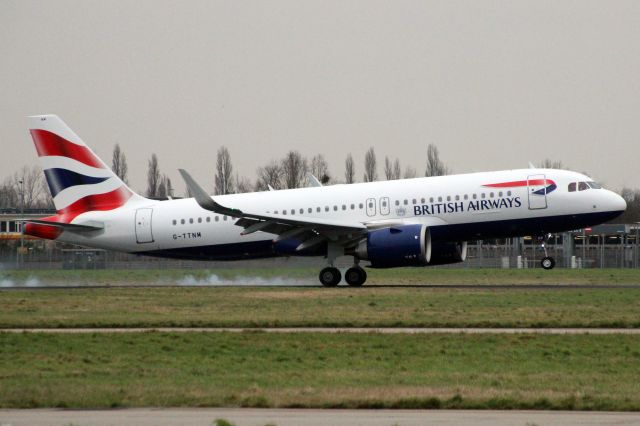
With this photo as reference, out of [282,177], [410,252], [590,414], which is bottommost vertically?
[590,414]

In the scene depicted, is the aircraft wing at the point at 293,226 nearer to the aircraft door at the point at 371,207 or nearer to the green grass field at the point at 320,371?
the aircraft door at the point at 371,207

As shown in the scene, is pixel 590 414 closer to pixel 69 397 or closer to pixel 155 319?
pixel 69 397

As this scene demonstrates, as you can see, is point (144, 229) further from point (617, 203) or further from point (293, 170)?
point (293, 170)

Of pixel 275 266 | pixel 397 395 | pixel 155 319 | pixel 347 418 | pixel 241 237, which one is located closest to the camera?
pixel 347 418

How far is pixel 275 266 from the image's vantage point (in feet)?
218

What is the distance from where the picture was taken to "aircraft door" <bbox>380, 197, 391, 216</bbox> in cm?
4378

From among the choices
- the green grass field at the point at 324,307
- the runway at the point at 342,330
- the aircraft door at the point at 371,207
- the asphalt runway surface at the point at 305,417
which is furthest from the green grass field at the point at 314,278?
the asphalt runway surface at the point at 305,417

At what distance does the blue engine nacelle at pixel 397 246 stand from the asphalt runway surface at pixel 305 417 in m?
27.0

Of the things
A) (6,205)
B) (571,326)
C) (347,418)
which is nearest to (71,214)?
(571,326)

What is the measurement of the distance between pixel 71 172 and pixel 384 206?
1333cm

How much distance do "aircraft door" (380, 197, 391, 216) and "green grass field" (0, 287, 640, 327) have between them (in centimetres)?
303

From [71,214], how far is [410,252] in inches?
588

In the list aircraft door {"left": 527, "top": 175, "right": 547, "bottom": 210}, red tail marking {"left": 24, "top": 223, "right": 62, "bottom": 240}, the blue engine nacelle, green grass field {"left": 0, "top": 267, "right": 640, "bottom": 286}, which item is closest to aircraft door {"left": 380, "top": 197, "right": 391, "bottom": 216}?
the blue engine nacelle

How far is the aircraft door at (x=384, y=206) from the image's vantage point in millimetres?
43781
